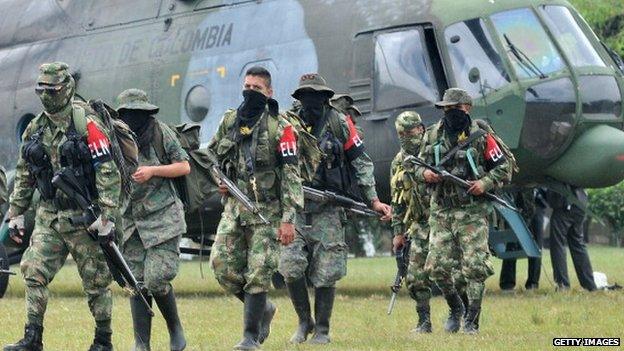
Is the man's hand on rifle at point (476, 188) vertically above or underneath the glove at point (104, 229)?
above

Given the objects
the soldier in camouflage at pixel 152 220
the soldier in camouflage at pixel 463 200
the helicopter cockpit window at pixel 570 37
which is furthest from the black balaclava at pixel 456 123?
the helicopter cockpit window at pixel 570 37

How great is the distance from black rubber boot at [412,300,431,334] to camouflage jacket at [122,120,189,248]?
2723 mm

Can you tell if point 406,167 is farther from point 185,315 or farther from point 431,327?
point 185,315

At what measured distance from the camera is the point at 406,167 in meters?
13.3

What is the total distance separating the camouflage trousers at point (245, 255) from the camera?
35.4ft

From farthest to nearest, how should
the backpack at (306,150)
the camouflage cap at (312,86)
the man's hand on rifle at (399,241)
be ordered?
the man's hand on rifle at (399,241) → the camouflage cap at (312,86) → the backpack at (306,150)

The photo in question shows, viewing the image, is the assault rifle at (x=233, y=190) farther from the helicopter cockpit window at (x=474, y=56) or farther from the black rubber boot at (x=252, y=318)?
the helicopter cockpit window at (x=474, y=56)

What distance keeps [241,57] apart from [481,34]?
289 centimetres

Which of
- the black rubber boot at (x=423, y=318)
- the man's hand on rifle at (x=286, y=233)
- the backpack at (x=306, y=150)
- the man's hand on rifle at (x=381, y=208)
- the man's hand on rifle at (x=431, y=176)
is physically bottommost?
the black rubber boot at (x=423, y=318)

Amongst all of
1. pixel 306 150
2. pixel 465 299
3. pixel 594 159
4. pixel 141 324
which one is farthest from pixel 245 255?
pixel 594 159

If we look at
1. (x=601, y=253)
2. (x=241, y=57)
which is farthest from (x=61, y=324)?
(x=601, y=253)

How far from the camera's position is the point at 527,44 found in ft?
53.7

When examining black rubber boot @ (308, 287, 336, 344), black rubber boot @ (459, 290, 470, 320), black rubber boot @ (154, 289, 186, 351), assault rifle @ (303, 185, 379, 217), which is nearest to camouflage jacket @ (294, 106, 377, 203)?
assault rifle @ (303, 185, 379, 217)

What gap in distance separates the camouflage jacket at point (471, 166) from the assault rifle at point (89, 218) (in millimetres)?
3352
